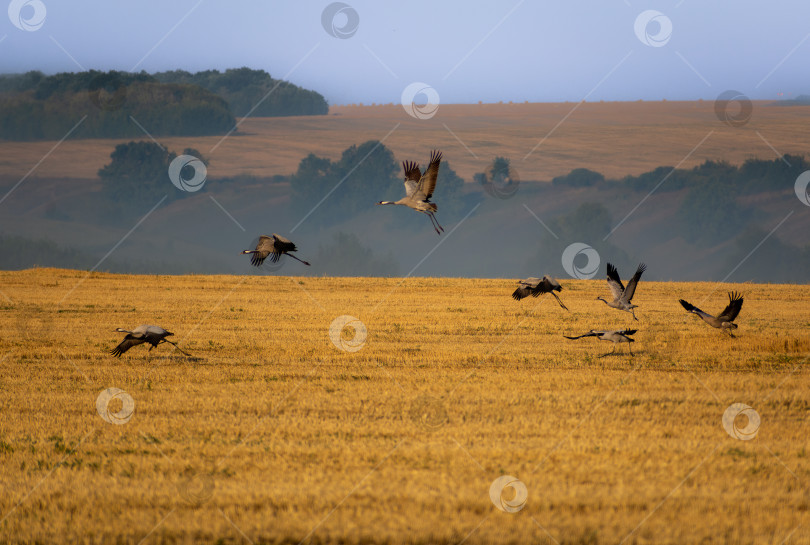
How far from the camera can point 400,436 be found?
38.3 feet

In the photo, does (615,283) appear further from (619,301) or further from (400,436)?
(400,436)

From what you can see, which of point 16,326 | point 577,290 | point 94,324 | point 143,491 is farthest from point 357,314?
point 143,491

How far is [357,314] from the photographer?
28.4 metres

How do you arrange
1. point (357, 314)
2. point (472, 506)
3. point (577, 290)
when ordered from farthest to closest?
point (577, 290), point (357, 314), point (472, 506)

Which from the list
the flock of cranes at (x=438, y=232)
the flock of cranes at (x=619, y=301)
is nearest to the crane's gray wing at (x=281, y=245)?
the flock of cranes at (x=438, y=232)

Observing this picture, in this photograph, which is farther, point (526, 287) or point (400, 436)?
point (526, 287)

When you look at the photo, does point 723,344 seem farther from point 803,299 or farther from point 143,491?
point 803,299

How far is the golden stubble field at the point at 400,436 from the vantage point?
28.1ft

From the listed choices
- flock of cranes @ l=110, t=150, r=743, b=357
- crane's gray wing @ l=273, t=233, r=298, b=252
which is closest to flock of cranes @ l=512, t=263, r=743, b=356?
flock of cranes @ l=110, t=150, r=743, b=357

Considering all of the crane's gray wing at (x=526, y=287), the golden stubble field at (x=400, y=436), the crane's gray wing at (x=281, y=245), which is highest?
the crane's gray wing at (x=526, y=287)

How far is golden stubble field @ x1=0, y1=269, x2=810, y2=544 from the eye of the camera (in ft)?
28.1

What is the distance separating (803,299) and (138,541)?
115 ft

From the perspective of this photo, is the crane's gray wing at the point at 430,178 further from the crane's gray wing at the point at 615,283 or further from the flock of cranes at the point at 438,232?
the crane's gray wing at the point at 615,283

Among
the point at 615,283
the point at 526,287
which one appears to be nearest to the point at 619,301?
the point at 615,283
